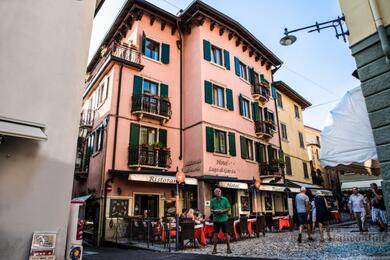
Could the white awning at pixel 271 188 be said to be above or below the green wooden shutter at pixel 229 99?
below

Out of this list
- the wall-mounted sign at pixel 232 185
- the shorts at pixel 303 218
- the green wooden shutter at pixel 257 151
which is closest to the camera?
the shorts at pixel 303 218

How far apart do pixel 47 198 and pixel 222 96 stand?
15283 millimetres

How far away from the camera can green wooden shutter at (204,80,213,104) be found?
17344mm

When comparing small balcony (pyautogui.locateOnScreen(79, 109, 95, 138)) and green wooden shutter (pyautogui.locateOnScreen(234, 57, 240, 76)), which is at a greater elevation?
green wooden shutter (pyautogui.locateOnScreen(234, 57, 240, 76))

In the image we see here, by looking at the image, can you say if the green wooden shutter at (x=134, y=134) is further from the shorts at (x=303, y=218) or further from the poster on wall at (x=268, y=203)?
the poster on wall at (x=268, y=203)

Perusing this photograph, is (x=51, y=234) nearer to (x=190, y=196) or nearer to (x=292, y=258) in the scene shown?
(x=292, y=258)

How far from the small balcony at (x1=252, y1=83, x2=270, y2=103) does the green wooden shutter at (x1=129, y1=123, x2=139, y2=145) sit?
1039cm

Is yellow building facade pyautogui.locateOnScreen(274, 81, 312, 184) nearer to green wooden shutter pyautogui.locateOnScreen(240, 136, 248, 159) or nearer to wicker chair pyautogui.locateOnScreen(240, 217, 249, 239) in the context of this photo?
green wooden shutter pyautogui.locateOnScreen(240, 136, 248, 159)

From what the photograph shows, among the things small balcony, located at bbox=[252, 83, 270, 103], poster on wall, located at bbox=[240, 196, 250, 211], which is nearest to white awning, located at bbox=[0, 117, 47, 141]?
poster on wall, located at bbox=[240, 196, 250, 211]

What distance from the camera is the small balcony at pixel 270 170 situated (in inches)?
789

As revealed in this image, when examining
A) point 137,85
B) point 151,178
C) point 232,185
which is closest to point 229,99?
point 232,185

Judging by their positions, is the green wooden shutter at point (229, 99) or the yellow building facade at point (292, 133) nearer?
the green wooden shutter at point (229, 99)

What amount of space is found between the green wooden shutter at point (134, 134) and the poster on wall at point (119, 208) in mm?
3196

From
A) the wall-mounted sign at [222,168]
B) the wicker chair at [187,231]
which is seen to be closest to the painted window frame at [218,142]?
the wall-mounted sign at [222,168]
